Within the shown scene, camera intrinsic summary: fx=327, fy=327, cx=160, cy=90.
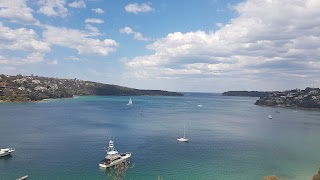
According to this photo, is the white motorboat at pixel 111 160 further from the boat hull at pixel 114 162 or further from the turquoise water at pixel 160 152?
the turquoise water at pixel 160 152

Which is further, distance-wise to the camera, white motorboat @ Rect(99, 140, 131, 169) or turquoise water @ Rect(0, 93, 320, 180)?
Answer: white motorboat @ Rect(99, 140, 131, 169)

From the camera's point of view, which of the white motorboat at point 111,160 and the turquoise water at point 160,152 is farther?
the white motorboat at point 111,160

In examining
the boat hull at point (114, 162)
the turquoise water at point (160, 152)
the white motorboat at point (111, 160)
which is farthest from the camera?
the white motorboat at point (111, 160)

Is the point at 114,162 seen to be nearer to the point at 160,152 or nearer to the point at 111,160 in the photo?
the point at 111,160

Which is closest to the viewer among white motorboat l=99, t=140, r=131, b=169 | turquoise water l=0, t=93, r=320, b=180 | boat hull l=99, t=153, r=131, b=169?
turquoise water l=0, t=93, r=320, b=180

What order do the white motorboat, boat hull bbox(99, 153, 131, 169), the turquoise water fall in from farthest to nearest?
the white motorboat
boat hull bbox(99, 153, 131, 169)
the turquoise water

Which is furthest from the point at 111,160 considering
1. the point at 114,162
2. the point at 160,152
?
the point at 160,152

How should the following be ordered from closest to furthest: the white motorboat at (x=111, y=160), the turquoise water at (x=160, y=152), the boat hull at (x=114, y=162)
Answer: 1. the turquoise water at (x=160, y=152)
2. the boat hull at (x=114, y=162)
3. the white motorboat at (x=111, y=160)

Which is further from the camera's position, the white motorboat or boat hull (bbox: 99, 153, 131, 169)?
the white motorboat

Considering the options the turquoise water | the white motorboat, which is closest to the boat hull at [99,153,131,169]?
the white motorboat

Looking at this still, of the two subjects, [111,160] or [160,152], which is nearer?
[111,160]

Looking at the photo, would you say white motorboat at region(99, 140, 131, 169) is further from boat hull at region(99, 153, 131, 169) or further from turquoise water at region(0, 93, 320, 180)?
turquoise water at region(0, 93, 320, 180)

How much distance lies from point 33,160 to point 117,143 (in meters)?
26.1

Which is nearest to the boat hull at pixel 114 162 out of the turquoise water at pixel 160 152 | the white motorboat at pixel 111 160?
the white motorboat at pixel 111 160
